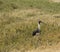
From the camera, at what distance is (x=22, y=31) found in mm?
20438

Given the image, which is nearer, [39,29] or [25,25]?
[39,29]

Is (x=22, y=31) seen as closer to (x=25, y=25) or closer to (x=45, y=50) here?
(x=25, y=25)

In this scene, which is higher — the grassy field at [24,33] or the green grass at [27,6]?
the grassy field at [24,33]

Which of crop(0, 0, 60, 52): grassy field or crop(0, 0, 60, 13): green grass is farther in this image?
crop(0, 0, 60, 13): green grass

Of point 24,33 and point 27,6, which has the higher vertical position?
point 24,33

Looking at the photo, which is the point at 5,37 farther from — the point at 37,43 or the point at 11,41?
the point at 37,43

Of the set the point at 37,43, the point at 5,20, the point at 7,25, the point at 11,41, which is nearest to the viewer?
the point at 37,43

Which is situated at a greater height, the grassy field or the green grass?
the grassy field

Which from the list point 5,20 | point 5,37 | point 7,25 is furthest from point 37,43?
point 5,20

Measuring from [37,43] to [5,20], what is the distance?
7374 mm

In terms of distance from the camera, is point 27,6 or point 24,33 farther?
point 27,6

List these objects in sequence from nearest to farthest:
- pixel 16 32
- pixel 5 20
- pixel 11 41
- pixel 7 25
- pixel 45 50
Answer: pixel 45 50 → pixel 11 41 → pixel 16 32 → pixel 7 25 → pixel 5 20

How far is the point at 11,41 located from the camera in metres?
18.8

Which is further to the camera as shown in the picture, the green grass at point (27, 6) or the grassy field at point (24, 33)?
the green grass at point (27, 6)
